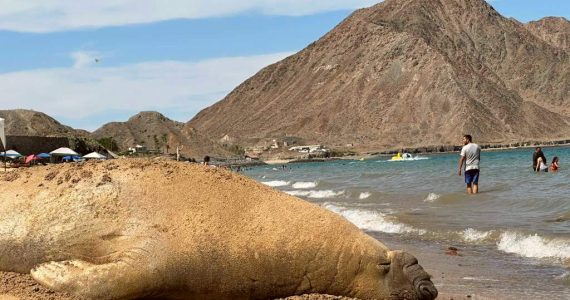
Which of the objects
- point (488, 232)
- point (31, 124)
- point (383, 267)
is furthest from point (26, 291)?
point (31, 124)

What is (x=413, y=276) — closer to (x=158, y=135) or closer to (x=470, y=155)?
(x=470, y=155)

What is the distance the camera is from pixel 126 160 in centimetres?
805

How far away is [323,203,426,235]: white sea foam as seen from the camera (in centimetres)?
1678

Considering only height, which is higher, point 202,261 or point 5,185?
point 5,185

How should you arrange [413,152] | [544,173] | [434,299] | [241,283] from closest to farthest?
[241,283] → [434,299] → [544,173] → [413,152]

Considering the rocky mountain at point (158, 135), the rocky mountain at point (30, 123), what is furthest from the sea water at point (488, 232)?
the rocky mountain at point (158, 135)

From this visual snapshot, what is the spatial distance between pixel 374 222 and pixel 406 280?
11108mm

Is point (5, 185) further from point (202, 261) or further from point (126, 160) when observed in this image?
point (202, 261)

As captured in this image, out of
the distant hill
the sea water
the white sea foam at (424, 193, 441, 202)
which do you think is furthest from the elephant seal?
the distant hill

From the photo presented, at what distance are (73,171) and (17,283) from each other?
4.55 ft

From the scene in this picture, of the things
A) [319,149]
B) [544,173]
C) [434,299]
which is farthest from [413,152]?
[434,299]

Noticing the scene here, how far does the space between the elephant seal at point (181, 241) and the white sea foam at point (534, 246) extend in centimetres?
579

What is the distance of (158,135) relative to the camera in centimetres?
14962

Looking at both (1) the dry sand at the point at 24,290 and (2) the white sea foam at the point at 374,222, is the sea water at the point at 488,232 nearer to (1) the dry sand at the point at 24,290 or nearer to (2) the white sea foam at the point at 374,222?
(2) the white sea foam at the point at 374,222
